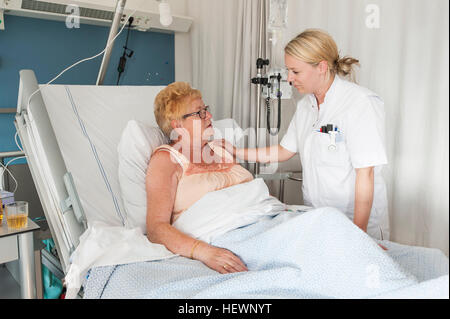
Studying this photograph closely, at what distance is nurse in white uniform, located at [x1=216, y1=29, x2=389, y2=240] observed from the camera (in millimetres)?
1073

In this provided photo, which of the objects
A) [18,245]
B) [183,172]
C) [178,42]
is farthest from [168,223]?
[178,42]

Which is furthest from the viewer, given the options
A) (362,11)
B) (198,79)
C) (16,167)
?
(16,167)

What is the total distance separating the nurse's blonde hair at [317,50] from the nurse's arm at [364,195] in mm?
330

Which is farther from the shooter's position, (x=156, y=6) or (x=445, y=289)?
(x=156, y=6)

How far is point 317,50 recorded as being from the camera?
1171 millimetres

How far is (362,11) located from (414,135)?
16.8 inches

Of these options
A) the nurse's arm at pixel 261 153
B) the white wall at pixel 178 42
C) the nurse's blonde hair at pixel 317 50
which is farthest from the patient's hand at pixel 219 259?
the white wall at pixel 178 42

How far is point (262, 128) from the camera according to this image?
1535mm

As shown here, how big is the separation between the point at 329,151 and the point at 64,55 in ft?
5.21

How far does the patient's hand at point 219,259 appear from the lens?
3.18 ft

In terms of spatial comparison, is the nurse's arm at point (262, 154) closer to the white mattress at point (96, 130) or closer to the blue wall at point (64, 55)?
the white mattress at point (96, 130)

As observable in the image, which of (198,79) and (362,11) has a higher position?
(362,11)

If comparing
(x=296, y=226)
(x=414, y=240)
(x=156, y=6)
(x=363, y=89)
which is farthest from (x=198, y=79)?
(x=414, y=240)

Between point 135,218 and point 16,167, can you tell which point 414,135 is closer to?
point 135,218
